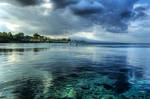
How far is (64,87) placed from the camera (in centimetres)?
1374

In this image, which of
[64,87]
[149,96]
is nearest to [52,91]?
[64,87]

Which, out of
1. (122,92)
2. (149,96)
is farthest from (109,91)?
(149,96)

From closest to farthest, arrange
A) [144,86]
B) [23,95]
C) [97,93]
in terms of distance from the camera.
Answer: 1. [23,95]
2. [97,93]
3. [144,86]

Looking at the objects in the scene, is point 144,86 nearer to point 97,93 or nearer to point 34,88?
point 97,93

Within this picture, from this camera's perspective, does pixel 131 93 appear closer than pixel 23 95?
No

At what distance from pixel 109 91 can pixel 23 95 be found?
33.1 ft

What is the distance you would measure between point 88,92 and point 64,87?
130 inches

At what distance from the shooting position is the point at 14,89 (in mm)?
12609

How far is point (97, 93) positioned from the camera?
40.1ft

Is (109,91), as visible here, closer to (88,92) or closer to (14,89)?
(88,92)

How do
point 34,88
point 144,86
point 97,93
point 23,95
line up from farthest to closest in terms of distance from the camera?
point 144,86
point 34,88
point 97,93
point 23,95

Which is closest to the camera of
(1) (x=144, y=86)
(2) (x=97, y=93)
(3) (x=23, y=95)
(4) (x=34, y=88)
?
(3) (x=23, y=95)

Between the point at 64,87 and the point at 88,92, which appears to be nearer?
the point at 88,92

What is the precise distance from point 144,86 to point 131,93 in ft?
12.2
